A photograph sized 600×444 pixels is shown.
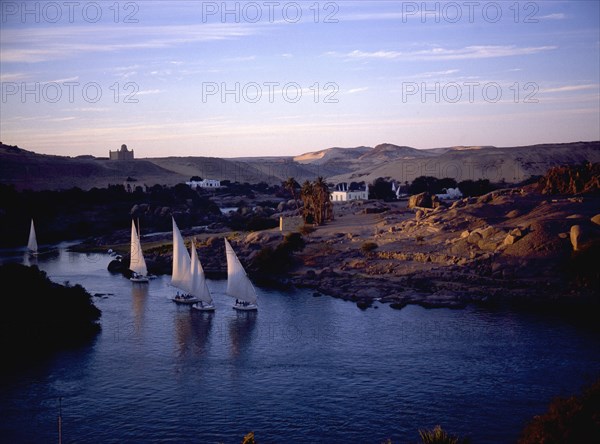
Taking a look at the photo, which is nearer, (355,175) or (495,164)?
(495,164)

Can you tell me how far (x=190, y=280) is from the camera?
42312 millimetres

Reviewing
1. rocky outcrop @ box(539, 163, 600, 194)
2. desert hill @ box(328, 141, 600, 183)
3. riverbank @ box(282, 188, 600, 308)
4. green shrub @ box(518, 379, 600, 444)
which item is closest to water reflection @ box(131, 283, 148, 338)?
riverbank @ box(282, 188, 600, 308)

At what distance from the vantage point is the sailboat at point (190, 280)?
136ft

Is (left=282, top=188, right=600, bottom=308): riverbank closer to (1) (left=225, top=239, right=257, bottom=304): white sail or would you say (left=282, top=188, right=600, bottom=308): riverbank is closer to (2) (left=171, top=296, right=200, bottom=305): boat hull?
(1) (left=225, top=239, right=257, bottom=304): white sail

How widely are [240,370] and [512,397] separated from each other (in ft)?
37.1

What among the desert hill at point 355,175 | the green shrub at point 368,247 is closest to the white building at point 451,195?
the green shrub at point 368,247

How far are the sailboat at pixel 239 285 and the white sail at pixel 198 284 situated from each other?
4.95 feet

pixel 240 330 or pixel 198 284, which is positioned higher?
pixel 198 284

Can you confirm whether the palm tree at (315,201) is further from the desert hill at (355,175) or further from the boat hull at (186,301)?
the desert hill at (355,175)

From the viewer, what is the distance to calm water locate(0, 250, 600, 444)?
23625 mm

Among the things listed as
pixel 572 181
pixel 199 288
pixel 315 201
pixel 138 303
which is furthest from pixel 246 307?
pixel 572 181

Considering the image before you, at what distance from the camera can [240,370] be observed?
29797 millimetres

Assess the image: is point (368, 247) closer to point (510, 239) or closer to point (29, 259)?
point (510, 239)

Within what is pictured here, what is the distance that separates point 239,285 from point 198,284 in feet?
8.63
